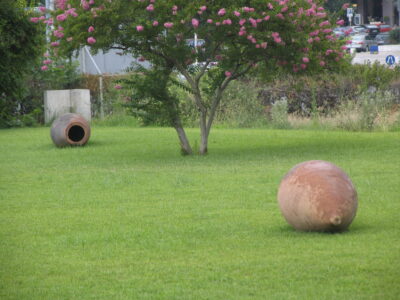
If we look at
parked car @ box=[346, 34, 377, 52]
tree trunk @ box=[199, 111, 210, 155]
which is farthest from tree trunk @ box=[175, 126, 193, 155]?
parked car @ box=[346, 34, 377, 52]

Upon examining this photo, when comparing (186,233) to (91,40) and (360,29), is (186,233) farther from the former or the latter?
(360,29)

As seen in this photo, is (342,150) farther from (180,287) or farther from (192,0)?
(180,287)

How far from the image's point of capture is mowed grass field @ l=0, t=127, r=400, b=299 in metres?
7.37

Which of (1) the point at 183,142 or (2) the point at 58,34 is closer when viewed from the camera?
(2) the point at 58,34

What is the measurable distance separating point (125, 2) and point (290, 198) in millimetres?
8975

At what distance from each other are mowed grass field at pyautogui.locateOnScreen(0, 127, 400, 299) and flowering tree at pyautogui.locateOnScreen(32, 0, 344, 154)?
5.60 feet

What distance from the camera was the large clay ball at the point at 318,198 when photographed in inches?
350

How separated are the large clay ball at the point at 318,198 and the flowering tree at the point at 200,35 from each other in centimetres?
800

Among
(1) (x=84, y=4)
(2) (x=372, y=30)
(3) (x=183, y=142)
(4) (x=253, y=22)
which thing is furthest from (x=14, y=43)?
(2) (x=372, y=30)

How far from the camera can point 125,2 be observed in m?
17.2

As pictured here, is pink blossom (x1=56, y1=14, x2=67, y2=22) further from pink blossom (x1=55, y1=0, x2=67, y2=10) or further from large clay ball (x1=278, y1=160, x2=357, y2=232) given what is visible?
large clay ball (x1=278, y1=160, x2=357, y2=232)

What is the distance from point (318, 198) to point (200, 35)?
29.9ft

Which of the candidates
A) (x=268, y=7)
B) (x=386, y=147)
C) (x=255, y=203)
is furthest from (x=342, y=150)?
(x=255, y=203)

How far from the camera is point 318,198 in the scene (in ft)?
29.1
